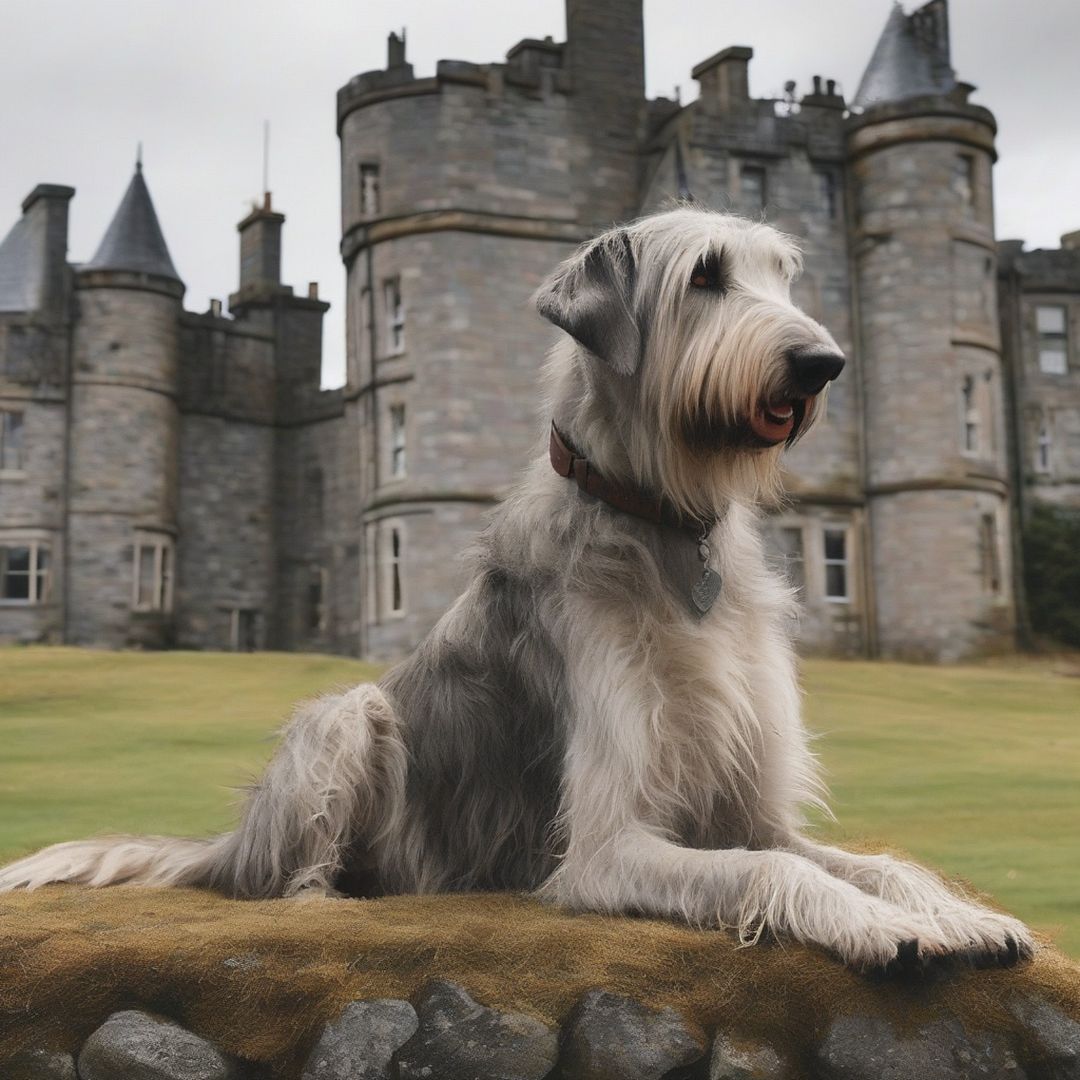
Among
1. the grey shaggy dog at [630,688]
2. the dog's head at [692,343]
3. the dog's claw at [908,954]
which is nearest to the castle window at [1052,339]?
the grey shaggy dog at [630,688]

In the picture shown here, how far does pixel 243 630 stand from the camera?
3766cm

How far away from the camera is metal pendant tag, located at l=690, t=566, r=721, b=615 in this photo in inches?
162

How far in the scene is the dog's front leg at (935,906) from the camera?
333 centimetres

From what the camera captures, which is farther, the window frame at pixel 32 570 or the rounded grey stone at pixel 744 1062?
the window frame at pixel 32 570

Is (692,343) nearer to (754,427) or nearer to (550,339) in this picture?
(754,427)

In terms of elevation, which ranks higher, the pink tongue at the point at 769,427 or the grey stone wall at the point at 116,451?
the grey stone wall at the point at 116,451

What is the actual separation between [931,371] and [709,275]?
92.2 feet

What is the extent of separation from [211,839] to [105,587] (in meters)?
31.0

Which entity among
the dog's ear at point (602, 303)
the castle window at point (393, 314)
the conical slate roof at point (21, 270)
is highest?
the conical slate roof at point (21, 270)

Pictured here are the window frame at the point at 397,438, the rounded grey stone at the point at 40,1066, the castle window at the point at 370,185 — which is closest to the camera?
the rounded grey stone at the point at 40,1066

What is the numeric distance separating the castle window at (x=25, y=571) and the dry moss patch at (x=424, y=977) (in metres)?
32.3

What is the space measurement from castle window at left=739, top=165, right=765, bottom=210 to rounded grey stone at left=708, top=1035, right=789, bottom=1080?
96.9 ft

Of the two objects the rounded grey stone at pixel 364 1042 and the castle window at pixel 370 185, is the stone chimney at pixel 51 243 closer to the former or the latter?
the castle window at pixel 370 185

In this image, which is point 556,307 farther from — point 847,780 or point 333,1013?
point 847,780
